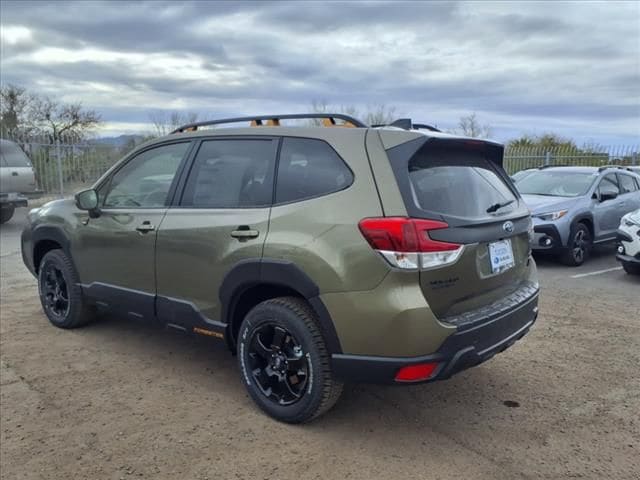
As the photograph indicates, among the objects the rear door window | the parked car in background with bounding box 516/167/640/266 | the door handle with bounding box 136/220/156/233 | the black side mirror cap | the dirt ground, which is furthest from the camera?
the rear door window

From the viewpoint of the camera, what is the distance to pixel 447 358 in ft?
9.61

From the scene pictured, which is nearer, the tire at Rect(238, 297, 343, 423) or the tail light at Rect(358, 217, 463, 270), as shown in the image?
the tail light at Rect(358, 217, 463, 270)

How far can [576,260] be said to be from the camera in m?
8.48

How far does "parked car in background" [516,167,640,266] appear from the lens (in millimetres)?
8266

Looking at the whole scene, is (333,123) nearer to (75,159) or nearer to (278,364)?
(278,364)

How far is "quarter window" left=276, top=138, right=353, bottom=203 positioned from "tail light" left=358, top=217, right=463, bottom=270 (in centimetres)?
36

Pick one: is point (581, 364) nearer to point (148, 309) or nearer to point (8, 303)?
point (148, 309)

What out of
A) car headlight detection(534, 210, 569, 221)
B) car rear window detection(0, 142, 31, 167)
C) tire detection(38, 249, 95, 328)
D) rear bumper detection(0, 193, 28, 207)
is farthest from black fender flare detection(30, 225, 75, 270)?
car rear window detection(0, 142, 31, 167)

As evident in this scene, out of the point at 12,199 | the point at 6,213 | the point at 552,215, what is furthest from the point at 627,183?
the point at 6,213

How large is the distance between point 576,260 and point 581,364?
454 centimetres

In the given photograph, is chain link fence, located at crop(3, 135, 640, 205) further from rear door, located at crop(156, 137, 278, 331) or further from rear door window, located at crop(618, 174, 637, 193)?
rear door, located at crop(156, 137, 278, 331)

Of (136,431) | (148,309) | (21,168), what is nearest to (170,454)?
(136,431)

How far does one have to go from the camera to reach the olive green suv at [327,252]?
290 cm

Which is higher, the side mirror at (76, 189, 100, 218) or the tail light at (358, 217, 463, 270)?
the side mirror at (76, 189, 100, 218)
